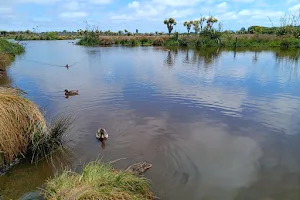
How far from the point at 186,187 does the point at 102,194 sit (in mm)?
1998

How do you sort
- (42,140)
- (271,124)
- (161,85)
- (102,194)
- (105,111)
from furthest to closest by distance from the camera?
(161,85)
(105,111)
(271,124)
(42,140)
(102,194)

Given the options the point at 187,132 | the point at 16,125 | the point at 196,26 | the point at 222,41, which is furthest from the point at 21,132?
the point at 196,26

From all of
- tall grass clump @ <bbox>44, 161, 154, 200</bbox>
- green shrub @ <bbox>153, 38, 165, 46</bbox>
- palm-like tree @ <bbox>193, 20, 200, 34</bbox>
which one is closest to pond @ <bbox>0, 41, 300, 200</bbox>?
tall grass clump @ <bbox>44, 161, 154, 200</bbox>

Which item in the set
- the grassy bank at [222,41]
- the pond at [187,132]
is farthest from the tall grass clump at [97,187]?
the grassy bank at [222,41]

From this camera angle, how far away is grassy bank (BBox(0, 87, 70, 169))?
5480 mm

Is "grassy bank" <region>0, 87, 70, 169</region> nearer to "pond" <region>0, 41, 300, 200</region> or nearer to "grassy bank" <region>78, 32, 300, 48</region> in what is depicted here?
"pond" <region>0, 41, 300, 200</region>

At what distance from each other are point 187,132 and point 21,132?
4.43 metres

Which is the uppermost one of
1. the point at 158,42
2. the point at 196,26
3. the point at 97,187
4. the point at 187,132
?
the point at 196,26

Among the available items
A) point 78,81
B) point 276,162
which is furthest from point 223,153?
point 78,81

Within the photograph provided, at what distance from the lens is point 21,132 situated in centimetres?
580

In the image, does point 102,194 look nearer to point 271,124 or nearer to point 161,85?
point 271,124

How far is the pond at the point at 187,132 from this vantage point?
209 inches

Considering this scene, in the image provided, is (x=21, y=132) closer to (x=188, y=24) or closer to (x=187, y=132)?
(x=187, y=132)

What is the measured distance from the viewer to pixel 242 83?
46.2 ft
